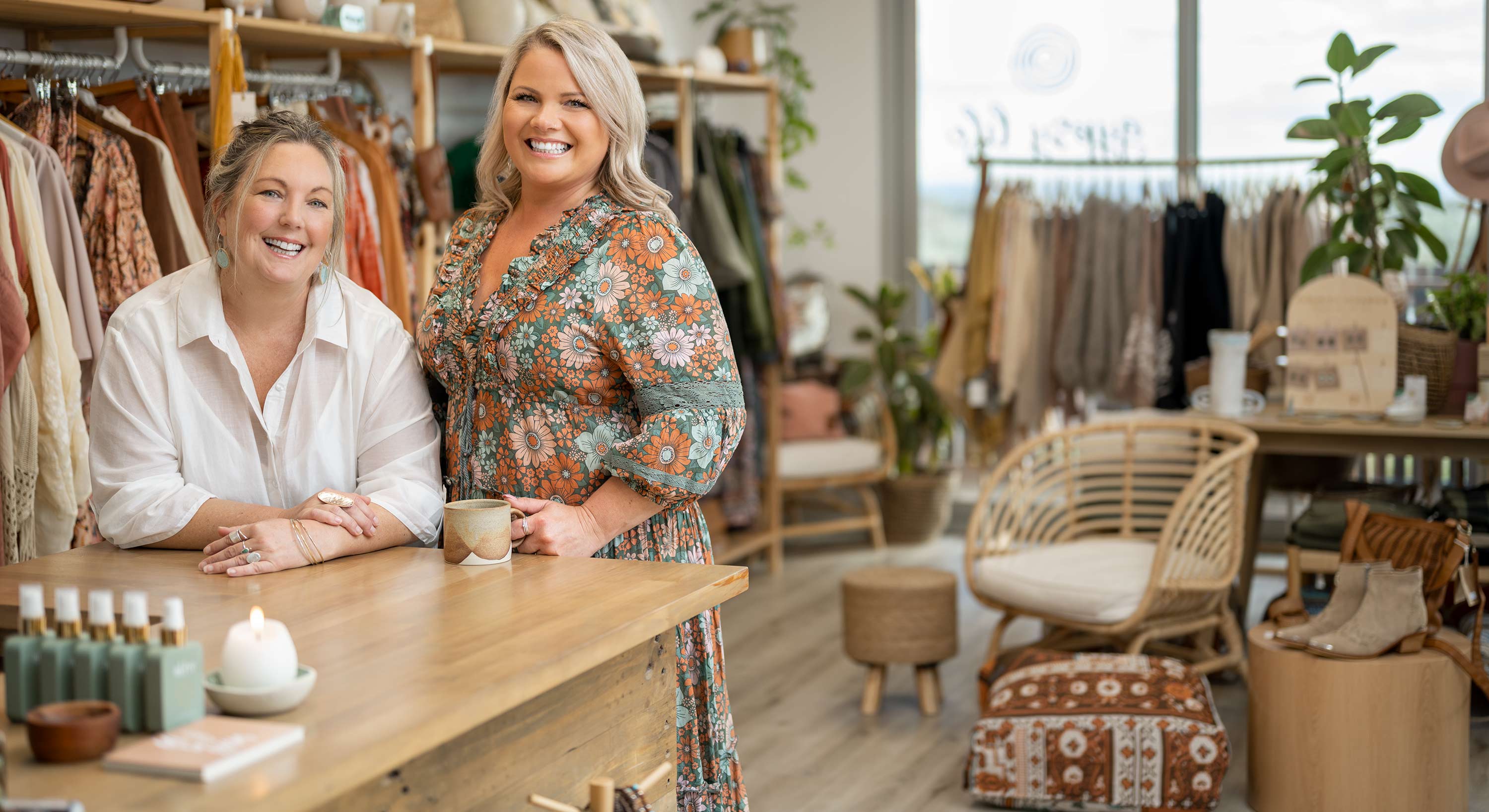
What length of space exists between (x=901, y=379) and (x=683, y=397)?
4098mm

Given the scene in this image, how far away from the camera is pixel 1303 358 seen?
151 inches

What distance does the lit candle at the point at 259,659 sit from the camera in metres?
1.16

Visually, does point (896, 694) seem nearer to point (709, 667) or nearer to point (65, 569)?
point (709, 667)

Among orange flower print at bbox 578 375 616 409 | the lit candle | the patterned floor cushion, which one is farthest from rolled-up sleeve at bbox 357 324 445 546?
the patterned floor cushion

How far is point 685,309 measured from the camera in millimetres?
1838

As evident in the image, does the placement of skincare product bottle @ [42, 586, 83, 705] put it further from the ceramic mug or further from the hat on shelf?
the hat on shelf

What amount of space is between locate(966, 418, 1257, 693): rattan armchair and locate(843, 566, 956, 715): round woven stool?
0.36 feet

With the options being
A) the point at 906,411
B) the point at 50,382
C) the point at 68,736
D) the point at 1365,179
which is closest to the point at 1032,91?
the point at 906,411

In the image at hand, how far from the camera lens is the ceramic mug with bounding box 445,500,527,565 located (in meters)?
1.69

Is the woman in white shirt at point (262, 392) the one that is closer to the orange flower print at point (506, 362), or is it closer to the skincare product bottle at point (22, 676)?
the orange flower print at point (506, 362)

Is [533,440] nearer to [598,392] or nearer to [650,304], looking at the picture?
[598,392]

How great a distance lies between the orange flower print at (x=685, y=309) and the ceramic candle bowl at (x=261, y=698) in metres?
0.79

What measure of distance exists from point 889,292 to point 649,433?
4.15 m

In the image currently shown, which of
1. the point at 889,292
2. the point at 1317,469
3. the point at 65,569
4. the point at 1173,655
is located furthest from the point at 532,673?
the point at 889,292
